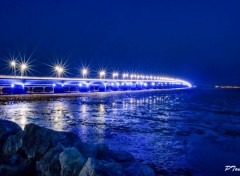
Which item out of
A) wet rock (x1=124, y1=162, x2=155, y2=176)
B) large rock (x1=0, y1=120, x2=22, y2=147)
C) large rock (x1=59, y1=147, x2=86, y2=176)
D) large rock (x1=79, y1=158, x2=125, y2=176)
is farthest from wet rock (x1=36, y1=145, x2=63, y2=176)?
large rock (x1=0, y1=120, x2=22, y2=147)

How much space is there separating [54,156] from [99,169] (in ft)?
7.01

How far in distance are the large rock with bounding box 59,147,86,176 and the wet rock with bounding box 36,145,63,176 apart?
1.14ft

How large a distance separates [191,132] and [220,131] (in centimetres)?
244

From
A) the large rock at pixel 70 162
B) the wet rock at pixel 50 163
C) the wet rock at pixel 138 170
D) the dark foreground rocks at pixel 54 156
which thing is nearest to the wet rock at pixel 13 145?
the dark foreground rocks at pixel 54 156

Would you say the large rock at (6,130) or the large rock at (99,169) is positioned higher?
the large rock at (6,130)

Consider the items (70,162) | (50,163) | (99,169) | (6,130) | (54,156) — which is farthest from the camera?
(6,130)

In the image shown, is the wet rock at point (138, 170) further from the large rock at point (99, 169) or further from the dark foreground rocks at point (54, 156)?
the large rock at point (99, 169)

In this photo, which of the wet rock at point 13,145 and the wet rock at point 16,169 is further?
the wet rock at point 13,145

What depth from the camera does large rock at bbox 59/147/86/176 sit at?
7475mm

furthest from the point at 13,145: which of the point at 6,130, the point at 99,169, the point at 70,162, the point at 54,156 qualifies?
the point at 99,169

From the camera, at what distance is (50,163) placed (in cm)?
823

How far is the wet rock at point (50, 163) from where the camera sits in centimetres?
808

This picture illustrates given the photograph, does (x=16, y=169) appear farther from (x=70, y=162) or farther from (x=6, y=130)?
(x=6, y=130)

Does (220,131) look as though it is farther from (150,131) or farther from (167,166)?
(167,166)
